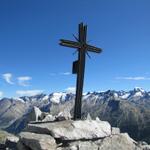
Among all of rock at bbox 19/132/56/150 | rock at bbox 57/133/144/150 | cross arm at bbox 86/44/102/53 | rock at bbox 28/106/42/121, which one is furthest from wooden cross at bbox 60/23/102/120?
rock at bbox 28/106/42/121

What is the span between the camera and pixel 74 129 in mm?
18172

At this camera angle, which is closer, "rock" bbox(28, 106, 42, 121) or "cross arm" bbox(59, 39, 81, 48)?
"cross arm" bbox(59, 39, 81, 48)

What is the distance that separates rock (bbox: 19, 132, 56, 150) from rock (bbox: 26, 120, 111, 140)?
24.8 inches

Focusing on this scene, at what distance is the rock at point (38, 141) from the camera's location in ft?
53.7

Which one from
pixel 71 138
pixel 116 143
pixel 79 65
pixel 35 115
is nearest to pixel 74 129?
pixel 71 138

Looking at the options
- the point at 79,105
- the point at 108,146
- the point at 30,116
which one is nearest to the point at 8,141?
the point at 30,116

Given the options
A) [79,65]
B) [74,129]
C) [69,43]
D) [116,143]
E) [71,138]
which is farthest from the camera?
[79,65]

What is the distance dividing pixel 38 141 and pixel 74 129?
2577 mm

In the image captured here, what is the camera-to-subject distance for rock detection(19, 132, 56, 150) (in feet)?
53.7

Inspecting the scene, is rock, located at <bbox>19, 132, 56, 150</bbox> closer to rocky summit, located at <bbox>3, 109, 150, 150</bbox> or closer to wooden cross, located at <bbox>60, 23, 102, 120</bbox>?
rocky summit, located at <bbox>3, 109, 150, 150</bbox>

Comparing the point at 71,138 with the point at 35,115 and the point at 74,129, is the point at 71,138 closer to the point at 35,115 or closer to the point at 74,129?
the point at 74,129

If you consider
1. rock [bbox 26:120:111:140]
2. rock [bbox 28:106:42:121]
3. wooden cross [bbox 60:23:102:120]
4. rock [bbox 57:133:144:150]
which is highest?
wooden cross [bbox 60:23:102:120]

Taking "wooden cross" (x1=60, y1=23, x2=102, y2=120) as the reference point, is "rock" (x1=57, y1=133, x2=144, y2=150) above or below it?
below

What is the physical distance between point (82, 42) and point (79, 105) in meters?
3.97
